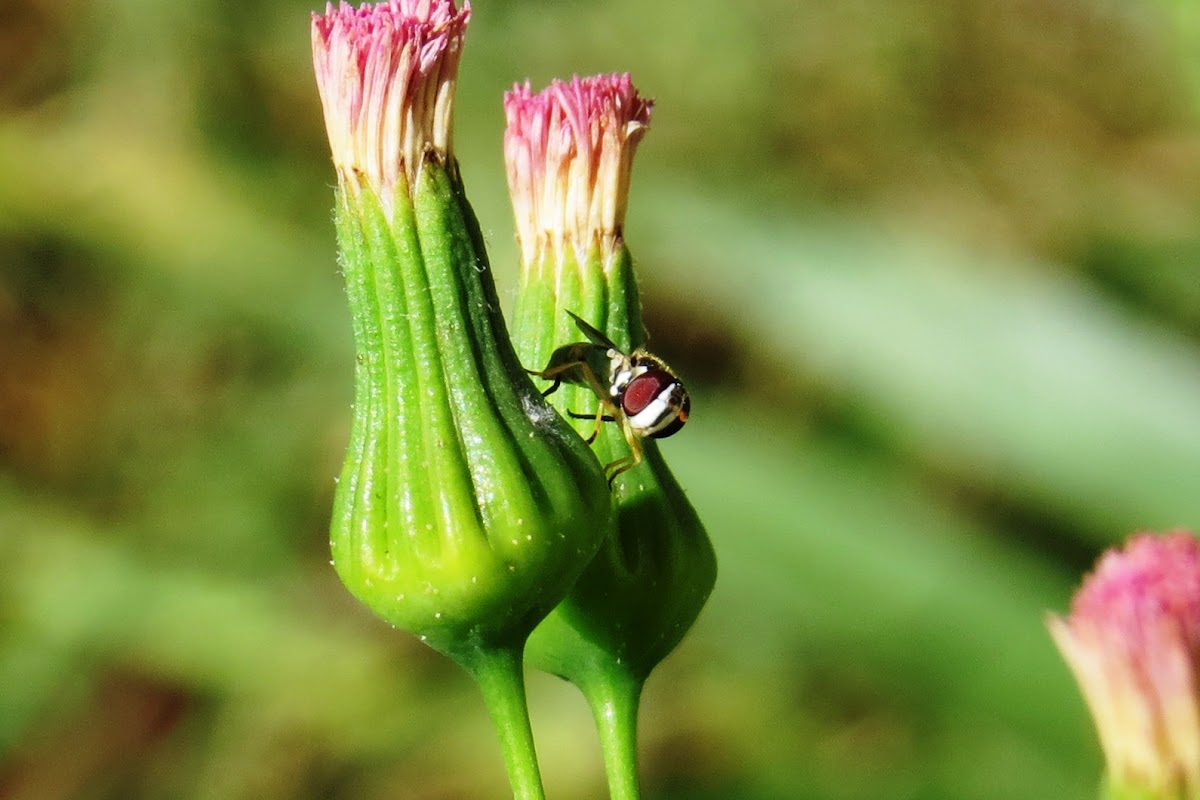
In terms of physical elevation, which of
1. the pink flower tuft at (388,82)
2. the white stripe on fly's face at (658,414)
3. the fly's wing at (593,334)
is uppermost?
the pink flower tuft at (388,82)

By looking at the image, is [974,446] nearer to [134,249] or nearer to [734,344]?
[734,344]

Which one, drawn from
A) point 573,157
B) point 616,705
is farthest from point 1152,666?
point 573,157

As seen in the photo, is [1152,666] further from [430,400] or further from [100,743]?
[100,743]

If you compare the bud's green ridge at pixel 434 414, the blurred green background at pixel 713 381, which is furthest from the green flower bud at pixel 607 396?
the blurred green background at pixel 713 381

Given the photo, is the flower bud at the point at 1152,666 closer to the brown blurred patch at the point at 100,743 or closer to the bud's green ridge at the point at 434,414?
the bud's green ridge at the point at 434,414

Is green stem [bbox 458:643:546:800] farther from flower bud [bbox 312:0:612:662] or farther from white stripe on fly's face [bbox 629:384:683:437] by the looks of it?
white stripe on fly's face [bbox 629:384:683:437]

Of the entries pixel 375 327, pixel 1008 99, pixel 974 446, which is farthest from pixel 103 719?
pixel 1008 99

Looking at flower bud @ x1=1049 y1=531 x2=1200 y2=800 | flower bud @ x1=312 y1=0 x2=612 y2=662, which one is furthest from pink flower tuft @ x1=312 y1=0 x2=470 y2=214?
flower bud @ x1=1049 y1=531 x2=1200 y2=800
